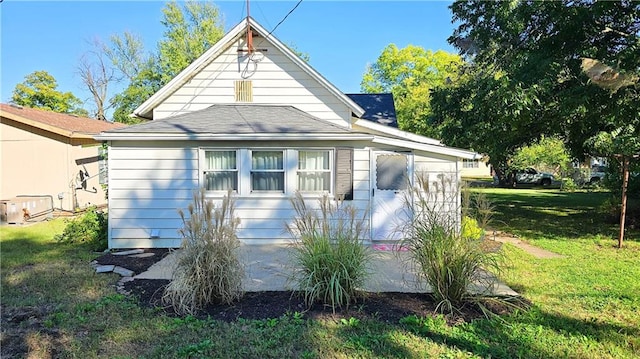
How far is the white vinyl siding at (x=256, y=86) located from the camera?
9172mm

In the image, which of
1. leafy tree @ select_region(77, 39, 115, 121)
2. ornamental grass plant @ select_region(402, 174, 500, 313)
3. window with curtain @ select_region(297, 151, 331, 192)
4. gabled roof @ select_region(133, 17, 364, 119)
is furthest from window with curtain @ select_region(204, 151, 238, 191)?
leafy tree @ select_region(77, 39, 115, 121)

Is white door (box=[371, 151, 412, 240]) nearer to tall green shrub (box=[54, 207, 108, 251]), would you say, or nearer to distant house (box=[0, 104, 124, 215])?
tall green shrub (box=[54, 207, 108, 251])

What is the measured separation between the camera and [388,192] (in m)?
7.98

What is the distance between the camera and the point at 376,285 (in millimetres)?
5066

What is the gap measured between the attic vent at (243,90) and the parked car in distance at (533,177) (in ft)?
80.7

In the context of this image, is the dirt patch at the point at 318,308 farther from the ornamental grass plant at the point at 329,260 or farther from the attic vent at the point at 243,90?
the attic vent at the point at 243,90

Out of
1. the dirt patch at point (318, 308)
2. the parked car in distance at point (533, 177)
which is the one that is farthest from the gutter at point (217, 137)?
the parked car in distance at point (533, 177)

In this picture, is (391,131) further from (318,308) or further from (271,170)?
(318,308)

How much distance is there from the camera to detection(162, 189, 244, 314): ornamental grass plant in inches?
159

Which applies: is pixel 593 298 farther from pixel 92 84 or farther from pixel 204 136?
pixel 92 84

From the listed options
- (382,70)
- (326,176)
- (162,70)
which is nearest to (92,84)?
(162,70)

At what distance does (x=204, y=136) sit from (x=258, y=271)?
117 inches

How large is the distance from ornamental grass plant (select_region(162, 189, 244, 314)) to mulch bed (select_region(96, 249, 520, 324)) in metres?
0.14

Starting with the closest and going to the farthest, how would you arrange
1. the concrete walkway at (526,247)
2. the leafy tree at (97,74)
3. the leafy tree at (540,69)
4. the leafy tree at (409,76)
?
the concrete walkway at (526,247) < the leafy tree at (540,69) < the leafy tree at (409,76) < the leafy tree at (97,74)
